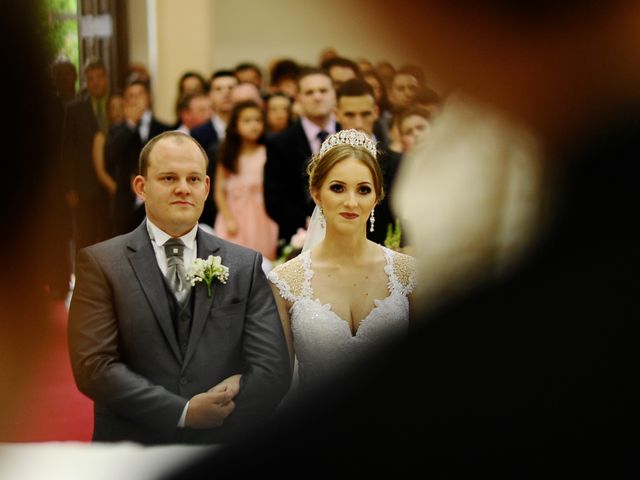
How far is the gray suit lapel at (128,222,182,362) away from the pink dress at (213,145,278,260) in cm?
21

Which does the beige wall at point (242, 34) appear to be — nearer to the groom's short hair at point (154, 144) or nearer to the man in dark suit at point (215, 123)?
the man in dark suit at point (215, 123)

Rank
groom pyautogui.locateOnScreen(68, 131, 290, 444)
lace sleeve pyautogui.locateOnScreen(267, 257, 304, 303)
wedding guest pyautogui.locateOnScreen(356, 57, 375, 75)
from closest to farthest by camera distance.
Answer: groom pyautogui.locateOnScreen(68, 131, 290, 444)
lace sleeve pyautogui.locateOnScreen(267, 257, 304, 303)
wedding guest pyautogui.locateOnScreen(356, 57, 375, 75)

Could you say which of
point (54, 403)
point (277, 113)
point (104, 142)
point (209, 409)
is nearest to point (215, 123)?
point (277, 113)

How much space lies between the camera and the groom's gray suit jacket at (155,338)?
1.51m

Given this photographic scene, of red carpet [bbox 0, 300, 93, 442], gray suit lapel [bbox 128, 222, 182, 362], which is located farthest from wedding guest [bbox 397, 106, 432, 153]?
red carpet [bbox 0, 300, 93, 442]

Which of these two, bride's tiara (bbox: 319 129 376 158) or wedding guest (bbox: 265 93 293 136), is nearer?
bride's tiara (bbox: 319 129 376 158)

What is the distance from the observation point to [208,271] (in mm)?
1515

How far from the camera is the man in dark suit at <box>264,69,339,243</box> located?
66.7 inches

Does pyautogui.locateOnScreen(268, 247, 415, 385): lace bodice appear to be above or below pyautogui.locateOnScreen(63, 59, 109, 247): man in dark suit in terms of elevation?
below

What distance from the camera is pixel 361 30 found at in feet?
5.67

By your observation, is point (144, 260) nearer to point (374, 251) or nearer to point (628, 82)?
point (374, 251)

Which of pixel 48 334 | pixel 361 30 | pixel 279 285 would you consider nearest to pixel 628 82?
pixel 361 30

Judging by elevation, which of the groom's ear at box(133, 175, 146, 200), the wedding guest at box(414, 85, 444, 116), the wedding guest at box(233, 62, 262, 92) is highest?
the wedding guest at box(233, 62, 262, 92)

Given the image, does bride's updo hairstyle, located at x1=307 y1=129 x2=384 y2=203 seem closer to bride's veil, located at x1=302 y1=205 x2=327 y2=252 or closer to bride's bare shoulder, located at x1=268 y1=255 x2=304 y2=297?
bride's veil, located at x1=302 y1=205 x2=327 y2=252
